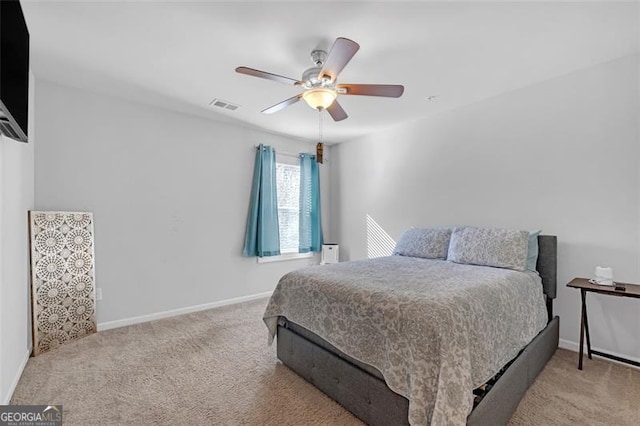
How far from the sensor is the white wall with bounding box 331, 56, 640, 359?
7.96ft

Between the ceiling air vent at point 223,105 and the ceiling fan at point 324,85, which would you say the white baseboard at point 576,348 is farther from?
the ceiling air vent at point 223,105

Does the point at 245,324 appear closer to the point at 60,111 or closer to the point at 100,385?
the point at 100,385

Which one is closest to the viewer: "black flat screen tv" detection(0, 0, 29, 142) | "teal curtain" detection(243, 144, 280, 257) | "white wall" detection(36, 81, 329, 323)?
"black flat screen tv" detection(0, 0, 29, 142)

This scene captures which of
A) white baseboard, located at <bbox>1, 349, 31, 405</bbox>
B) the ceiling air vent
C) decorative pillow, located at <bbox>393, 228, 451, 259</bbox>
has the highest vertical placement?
the ceiling air vent

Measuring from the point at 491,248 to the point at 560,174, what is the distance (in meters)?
0.97

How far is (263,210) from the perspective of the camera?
4254 mm

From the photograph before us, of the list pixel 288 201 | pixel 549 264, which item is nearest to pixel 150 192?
pixel 288 201

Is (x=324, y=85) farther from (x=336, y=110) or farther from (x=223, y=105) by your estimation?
(x=223, y=105)

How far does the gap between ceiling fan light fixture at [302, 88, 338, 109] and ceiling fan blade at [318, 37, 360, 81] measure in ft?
0.29

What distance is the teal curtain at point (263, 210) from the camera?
165 inches

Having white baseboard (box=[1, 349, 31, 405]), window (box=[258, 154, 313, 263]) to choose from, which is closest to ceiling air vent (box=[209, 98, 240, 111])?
window (box=[258, 154, 313, 263])

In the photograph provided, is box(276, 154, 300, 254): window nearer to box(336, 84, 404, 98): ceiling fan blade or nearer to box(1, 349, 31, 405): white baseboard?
box(336, 84, 404, 98): ceiling fan blade

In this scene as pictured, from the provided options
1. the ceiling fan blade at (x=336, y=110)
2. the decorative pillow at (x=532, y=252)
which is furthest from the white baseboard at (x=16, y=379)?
the decorative pillow at (x=532, y=252)

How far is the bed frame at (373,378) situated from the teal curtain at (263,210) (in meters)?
1.95
